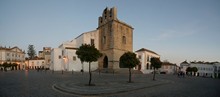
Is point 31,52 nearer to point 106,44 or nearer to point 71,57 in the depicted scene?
point 71,57

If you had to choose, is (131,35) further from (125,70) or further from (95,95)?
(95,95)

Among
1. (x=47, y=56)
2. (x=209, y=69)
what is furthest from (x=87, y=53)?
(x=209, y=69)

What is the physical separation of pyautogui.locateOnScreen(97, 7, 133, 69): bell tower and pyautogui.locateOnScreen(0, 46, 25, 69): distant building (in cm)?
5179

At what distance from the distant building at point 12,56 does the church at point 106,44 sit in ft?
128

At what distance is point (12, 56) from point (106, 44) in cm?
5811

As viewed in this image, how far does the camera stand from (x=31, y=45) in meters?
103

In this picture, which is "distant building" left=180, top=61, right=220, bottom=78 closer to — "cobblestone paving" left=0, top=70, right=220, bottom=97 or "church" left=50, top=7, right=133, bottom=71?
"church" left=50, top=7, right=133, bottom=71

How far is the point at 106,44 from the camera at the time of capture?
41.5 metres

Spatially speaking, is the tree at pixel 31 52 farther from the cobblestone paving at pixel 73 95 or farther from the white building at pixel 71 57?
the cobblestone paving at pixel 73 95

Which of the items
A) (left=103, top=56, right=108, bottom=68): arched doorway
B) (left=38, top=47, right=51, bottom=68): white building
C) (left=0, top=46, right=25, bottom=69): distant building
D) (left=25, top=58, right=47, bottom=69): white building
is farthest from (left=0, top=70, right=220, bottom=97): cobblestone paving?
(left=25, top=58, right=47, bottom=69): white building

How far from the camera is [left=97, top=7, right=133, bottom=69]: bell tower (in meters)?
38.5

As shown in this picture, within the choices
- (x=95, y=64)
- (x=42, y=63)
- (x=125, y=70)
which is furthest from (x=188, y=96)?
(x=42, y=63)

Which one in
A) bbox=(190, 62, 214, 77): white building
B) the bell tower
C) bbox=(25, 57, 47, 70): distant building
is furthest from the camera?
bbox=(190, 62, 214, 77): white building

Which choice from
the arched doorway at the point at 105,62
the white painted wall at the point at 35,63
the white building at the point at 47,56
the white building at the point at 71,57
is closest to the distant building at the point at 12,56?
the white painted wall at the point at 35,63
